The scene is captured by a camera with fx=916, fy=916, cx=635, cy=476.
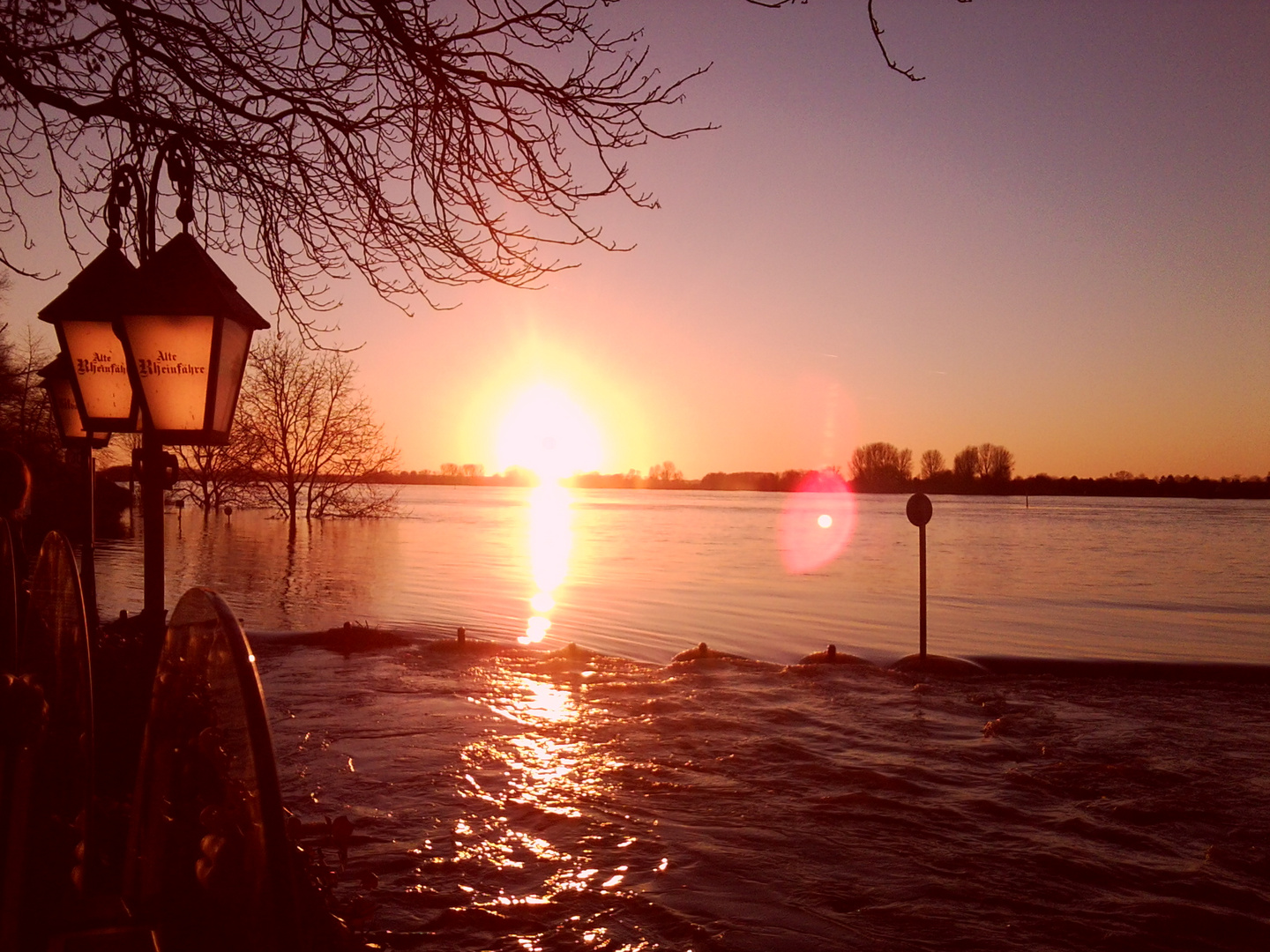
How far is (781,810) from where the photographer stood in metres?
6.36

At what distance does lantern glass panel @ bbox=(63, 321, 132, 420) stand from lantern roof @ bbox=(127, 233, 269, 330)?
1.15 meters

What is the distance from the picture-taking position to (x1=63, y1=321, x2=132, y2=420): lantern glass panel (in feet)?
16.4

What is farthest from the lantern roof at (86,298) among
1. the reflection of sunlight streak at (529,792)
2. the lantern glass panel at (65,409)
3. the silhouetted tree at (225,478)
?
the silhouetted tree at (225,478)

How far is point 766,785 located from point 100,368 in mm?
5268

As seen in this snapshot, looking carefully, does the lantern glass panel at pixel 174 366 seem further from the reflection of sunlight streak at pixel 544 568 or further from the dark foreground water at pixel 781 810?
the reflection of sunlight streak at pixel 544 568

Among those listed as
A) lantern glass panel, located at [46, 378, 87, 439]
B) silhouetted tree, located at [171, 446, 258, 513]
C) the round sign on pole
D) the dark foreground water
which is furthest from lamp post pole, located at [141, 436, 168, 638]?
silhouetted tree, located at [171, 446, 258, 513]

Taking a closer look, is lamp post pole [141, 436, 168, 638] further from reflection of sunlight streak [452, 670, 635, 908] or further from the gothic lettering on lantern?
reflection of sunlight streak [452, 670, 635, 908]

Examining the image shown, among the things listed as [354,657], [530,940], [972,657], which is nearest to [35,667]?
[530,940]

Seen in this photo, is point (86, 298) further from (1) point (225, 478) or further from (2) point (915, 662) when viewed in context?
(1) point (225, 478)

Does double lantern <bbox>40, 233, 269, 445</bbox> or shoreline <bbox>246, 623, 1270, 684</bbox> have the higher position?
double lantern <bbox>40, 233, 269, 445</bbox>

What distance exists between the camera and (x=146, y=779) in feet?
6.95

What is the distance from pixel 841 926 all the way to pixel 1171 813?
11.1 feet

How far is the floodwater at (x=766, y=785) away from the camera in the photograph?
4.74m

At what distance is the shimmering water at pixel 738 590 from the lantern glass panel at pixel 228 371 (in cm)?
998
